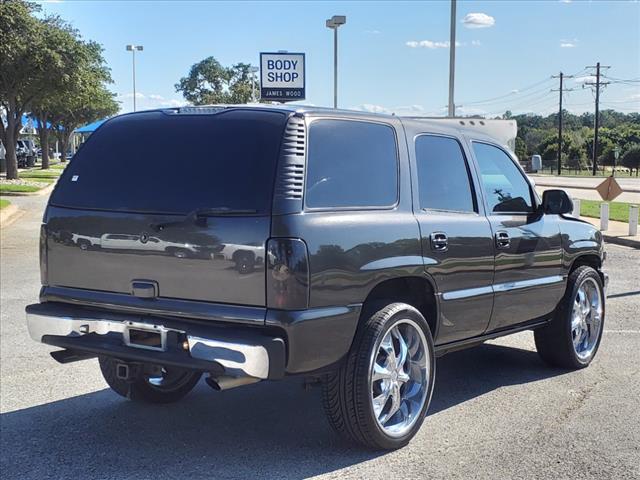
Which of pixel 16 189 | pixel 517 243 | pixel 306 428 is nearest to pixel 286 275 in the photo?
pixel 306 428

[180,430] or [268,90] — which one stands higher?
[268,90]

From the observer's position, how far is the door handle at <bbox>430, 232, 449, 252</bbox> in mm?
4496

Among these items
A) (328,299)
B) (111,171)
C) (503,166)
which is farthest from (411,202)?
(111,171)

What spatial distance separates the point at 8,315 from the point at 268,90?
15.6 metres

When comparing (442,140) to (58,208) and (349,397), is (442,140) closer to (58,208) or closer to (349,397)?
(349,397)

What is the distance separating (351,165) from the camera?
418 centimetres

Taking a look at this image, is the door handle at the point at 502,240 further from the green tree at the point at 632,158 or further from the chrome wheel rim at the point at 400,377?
the green tree at the point at 632,158

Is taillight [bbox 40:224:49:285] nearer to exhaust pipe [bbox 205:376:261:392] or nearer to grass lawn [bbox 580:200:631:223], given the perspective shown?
exhaust pipe [bbox 205:376:261:392]

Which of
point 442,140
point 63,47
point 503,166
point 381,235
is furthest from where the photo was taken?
point 63,47

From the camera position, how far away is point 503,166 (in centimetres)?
556

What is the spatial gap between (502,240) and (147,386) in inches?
104

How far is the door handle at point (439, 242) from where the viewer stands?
4496 mm

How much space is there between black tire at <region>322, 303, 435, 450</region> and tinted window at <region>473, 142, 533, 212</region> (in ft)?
5.22

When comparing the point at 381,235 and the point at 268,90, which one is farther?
the point at 268,90
